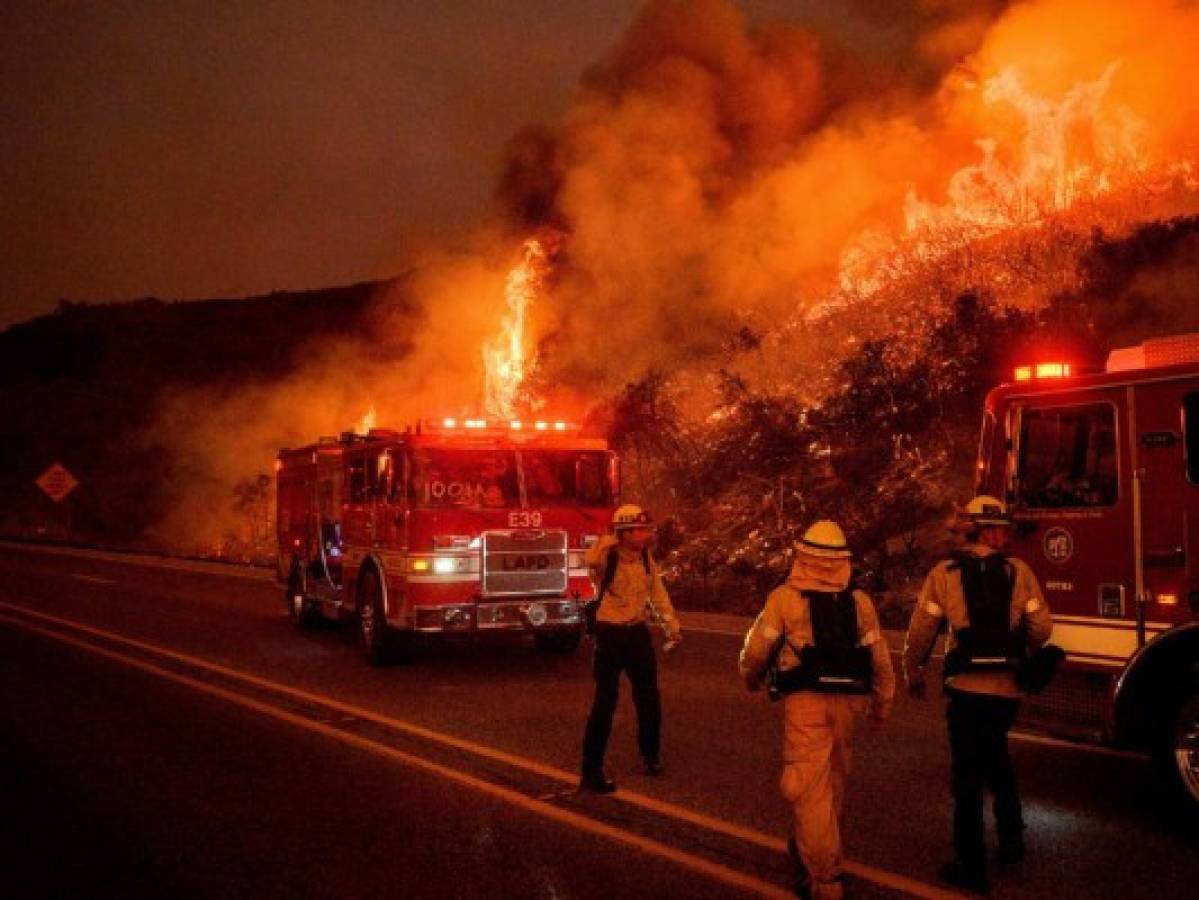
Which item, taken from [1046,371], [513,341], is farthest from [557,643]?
[513,341]

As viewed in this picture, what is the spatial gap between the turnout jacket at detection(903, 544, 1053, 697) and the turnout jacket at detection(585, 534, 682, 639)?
195 cm

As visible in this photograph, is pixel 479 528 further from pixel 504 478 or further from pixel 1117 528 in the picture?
pixel 1117 528

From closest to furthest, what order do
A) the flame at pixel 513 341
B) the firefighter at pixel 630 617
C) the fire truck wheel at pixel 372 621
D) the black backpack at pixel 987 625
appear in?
1. the black backpack at pixel 987 625
2. the firefighter at pixel 630 617
3. the fire truck wheel at pixel 372 621
4. the flame at pixel 513 341

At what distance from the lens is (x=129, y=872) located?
16.3 ft

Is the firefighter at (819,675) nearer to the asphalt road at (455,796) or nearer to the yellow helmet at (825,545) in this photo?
the yellow helmet at (825,545)

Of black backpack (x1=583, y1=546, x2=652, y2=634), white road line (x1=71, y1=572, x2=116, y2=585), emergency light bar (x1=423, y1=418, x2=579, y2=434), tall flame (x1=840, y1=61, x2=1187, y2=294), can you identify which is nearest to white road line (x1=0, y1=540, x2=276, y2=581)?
white road line (x1=71, y1=572, x2=116, y2=585)

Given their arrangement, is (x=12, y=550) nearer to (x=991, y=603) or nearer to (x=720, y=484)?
(x=720, y=484)

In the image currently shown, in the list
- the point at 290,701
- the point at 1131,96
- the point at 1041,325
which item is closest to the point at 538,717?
the point at 290,701

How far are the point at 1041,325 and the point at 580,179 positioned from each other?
650 inches

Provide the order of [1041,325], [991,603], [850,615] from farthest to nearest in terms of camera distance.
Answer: [1041,325] → [991,603] → [850,615]

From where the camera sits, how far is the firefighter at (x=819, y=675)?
441 centimetres

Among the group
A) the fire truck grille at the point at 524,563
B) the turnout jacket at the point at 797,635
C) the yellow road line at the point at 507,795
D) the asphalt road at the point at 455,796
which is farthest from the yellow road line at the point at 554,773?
the fire truck grille at the point at 524,563

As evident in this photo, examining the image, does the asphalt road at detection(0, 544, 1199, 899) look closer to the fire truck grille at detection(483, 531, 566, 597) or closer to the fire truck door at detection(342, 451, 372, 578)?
the fire truck grille at detection(483, 531, 566, 597)

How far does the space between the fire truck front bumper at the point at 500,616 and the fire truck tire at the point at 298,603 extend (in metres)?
4.54
